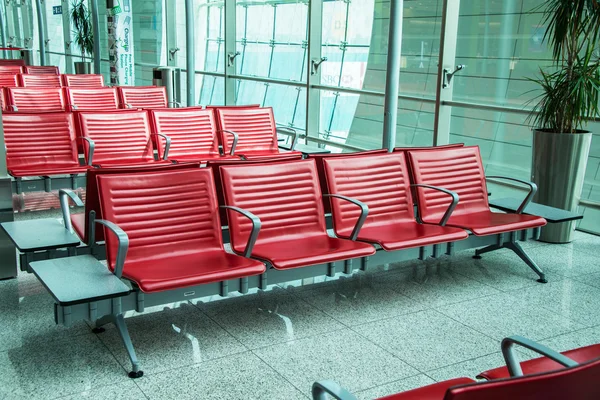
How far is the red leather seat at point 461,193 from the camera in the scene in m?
4.16

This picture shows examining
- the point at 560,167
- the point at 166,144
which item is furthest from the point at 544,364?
the point at 166,144

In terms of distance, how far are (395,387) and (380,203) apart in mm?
1535

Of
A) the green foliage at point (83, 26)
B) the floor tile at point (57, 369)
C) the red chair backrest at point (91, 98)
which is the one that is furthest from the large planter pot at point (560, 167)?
the green foliage at point (83, 26)

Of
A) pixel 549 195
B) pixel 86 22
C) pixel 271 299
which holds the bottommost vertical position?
pixel 271 299

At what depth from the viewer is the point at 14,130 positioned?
5.25 meters

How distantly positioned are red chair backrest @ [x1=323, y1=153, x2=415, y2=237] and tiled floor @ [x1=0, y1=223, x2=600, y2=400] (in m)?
0.41

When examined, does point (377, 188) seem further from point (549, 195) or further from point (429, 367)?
point (549, 195)

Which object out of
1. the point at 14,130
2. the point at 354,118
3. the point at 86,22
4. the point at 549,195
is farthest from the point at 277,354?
the point at 86,22

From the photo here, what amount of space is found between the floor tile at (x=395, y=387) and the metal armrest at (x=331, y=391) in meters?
1.10

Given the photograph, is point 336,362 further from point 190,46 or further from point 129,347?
point 190,46

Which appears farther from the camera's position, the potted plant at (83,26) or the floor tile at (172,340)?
the potted plant at (83,26)

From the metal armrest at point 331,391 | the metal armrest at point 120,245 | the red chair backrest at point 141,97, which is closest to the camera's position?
the metal armrest at point 331,391

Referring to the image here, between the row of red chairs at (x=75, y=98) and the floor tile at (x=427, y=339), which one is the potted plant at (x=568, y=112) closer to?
the floor tile at (x=427, y=339)

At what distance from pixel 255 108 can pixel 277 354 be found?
142 inches
